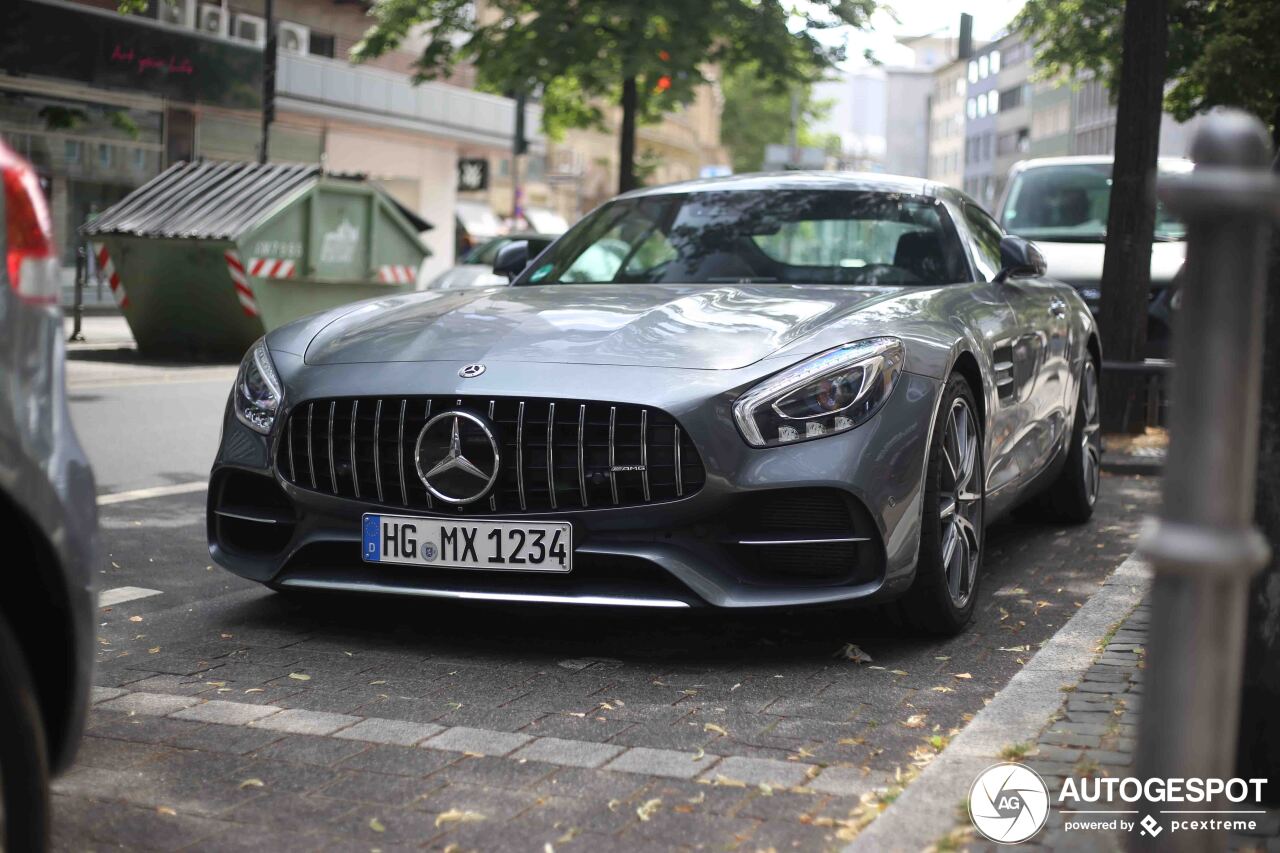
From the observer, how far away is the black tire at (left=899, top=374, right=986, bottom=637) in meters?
4.64

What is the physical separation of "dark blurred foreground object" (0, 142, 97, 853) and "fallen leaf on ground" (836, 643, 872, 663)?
8.04 ft

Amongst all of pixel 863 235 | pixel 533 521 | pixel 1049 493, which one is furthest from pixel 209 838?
pixel 1049 493

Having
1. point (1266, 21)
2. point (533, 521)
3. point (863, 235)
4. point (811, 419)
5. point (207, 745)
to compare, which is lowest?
point (207, 745)

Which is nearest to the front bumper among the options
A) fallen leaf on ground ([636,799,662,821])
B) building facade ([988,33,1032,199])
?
fallen leaf on ground ([636,799,662,821])

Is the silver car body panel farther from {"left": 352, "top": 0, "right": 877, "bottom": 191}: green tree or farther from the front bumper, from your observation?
{"left": 352, "top": 0, "right": 877, "bottom": 191}: green tree

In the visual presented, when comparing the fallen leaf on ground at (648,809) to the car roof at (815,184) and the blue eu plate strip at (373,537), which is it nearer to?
the blue eu plate strip at (373,537)

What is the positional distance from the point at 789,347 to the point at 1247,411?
270 cm

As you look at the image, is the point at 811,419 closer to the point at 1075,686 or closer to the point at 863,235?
the point at 1075,686

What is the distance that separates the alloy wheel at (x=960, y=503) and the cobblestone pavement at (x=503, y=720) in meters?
0.19

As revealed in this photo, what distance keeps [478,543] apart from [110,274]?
14300 mm

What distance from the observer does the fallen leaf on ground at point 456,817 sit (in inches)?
124

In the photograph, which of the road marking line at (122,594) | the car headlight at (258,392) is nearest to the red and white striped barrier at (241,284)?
the road marking line at (122,594)

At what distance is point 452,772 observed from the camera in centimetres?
347

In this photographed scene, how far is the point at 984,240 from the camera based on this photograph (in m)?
6.35
